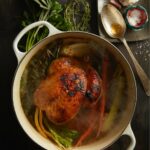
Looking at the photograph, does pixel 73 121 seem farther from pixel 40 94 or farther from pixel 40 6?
pixel 40 6

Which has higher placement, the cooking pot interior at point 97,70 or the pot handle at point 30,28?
the pot handle at point 30,28

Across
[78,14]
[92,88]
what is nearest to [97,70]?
[92,88]

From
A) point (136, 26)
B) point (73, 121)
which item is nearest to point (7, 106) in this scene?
point (73, 121)

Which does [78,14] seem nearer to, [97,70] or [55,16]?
[55,16]

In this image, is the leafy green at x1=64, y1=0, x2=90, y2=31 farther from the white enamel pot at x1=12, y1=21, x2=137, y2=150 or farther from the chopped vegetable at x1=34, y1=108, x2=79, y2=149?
the chopped vegetable at x1=34, y1=108, x2=79, y2=149

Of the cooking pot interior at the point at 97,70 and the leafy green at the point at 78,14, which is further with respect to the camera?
Result: the leafy green at the point at 78,14

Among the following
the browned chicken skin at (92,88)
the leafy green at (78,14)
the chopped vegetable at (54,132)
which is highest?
the leafy green at (78,14)

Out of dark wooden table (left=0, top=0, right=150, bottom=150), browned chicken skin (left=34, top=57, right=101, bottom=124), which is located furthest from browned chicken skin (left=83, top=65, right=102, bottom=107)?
dark wooden table (left=0, top=0, right=150, bottom=150)

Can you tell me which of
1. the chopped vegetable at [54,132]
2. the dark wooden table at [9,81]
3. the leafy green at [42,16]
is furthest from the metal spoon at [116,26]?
the chopped vegetable at [54,132]

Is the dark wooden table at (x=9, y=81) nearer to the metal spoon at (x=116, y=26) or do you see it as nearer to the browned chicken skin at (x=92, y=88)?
the metal spoon at (x=116, y=26)
